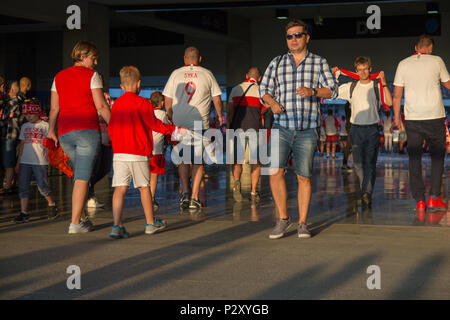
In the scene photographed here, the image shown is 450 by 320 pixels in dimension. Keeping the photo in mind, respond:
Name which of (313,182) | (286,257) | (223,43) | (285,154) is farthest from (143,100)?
(223,43)

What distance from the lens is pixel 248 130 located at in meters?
10.1

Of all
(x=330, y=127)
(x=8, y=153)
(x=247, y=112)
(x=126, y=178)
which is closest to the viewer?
(x=126, y=178)

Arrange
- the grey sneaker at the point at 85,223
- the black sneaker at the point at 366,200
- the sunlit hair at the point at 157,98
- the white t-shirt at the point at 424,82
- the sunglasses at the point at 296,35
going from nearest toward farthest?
the sunglasses at the point at 296,35 → the grey sneaker at the point at 85,223 → the white t-shirt at the point at 424,82 → the black sneaker at the point at 366,200 → the sunlit hair at the point at 157,98

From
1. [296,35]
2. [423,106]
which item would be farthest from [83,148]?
[423,106]

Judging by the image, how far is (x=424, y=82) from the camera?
27.2 ft

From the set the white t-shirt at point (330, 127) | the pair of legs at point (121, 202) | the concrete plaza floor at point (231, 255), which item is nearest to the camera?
the concrete plaza floor at point (231, 255)

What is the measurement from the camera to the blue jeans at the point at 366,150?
29.6 feet

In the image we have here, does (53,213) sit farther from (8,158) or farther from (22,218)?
(8,158)

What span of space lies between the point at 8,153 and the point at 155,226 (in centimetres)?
503

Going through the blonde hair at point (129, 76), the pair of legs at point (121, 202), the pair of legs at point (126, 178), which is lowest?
the pair of legs at point (121, 202)

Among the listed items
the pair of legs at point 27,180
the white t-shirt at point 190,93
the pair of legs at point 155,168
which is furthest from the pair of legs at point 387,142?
the pair of legs at point 27,180

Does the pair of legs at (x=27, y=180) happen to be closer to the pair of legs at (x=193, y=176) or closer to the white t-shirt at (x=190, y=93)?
the pair of legs at (x=193, y=176)

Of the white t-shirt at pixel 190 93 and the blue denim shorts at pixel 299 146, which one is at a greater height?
the white t-shirt at pixel 190 93
